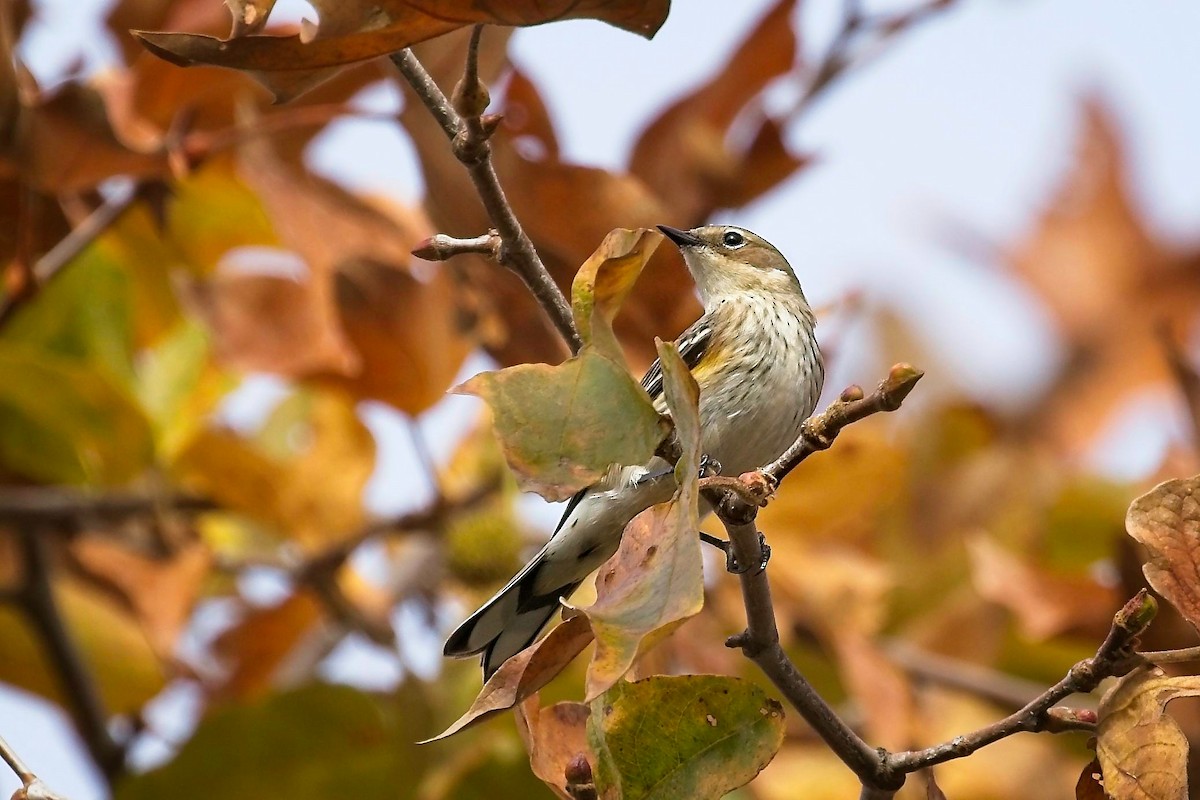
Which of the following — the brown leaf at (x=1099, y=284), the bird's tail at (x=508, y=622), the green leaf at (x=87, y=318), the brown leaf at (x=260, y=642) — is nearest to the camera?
the bird's tail at (x=508, y=622)

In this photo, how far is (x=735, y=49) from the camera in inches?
142

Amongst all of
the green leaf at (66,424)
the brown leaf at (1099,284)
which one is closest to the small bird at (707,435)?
the green leaf at (66,424)

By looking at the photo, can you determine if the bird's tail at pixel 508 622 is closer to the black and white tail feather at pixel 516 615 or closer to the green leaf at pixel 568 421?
the black and white tail feather at pixel 516 615

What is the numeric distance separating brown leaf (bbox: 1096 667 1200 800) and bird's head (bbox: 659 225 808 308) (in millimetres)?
2228

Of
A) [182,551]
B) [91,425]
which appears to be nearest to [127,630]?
[182,551]

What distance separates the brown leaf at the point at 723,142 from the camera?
3504mm

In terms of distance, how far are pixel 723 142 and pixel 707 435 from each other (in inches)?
30.0

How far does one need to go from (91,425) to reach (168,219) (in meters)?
0.61

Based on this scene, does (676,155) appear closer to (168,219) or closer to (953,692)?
(168,219)

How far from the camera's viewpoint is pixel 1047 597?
3.47m

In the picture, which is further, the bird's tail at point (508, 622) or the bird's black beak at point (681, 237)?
the bird's black beak at point (681, 237)

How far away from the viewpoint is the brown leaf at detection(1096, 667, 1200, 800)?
5.66 feet

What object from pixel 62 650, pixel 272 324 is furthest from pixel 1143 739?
pixel 62 650

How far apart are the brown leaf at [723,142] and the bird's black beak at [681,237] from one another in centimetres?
5
